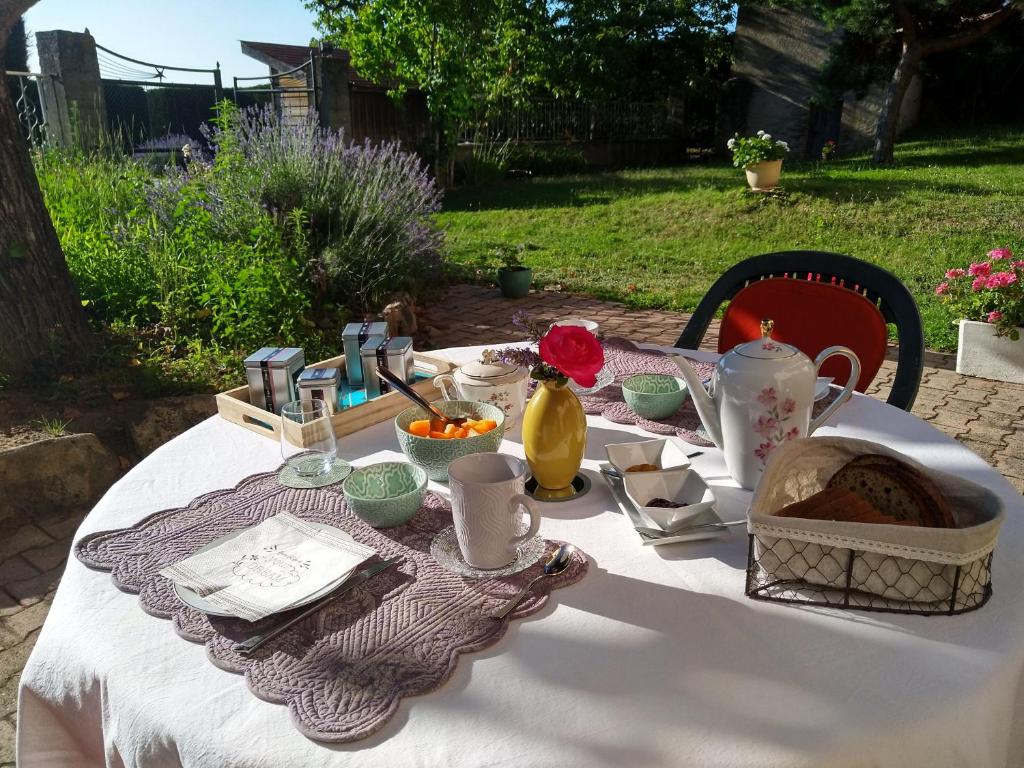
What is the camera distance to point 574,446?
134 centimetres

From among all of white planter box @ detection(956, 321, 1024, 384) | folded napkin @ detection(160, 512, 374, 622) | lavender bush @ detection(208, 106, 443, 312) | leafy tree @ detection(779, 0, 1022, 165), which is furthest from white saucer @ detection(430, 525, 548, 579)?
leafy tree @ detection(779, 0, 1022, 165)

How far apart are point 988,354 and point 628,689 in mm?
4467

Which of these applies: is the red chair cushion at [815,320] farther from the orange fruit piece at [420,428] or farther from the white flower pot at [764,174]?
the white flower pot at [764,174]

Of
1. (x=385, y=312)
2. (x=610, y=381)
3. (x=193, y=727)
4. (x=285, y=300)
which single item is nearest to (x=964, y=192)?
(x=385, y=312)

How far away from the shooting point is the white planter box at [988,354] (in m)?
4.39

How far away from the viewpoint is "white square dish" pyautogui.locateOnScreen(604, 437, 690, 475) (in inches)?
55.3

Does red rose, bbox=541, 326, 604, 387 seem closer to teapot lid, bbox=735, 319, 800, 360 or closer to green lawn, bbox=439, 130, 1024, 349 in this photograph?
teapot lid, bbox=735, 319, 800, 360

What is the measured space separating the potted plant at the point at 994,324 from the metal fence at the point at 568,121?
984 centimetres

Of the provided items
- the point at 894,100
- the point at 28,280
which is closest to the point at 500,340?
the point at 28,280

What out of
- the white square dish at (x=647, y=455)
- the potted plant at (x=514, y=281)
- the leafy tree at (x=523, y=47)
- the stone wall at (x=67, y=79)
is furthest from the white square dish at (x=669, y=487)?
the leafy tree at (x=523, y=47)

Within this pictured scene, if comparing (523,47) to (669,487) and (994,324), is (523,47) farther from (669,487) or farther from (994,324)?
(669,487)

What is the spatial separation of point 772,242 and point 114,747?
803cm

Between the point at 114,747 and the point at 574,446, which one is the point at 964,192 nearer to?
the point at 574,446

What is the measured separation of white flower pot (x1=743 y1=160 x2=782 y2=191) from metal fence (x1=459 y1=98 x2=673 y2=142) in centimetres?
546
